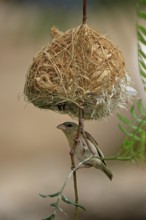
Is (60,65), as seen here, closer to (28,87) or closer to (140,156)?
(28,87)

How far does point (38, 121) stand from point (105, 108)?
3.24 m

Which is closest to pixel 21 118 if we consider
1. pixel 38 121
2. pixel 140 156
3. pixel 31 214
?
pixel 38 121

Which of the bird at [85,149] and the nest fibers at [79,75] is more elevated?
the nest fibers at [79,75]

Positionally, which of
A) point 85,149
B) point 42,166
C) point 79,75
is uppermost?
point 79,75

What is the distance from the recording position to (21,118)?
16.1 ft

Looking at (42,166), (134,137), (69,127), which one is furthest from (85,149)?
(42,166)

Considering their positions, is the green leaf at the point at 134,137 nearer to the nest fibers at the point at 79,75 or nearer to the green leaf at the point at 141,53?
the green leaf at the point at 141,53

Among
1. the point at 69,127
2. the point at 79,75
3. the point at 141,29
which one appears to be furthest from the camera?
the point at 69,127

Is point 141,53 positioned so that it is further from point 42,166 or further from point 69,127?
point 42,166

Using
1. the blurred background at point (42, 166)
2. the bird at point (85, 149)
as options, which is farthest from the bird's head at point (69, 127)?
the blurred background at point (42, 166)

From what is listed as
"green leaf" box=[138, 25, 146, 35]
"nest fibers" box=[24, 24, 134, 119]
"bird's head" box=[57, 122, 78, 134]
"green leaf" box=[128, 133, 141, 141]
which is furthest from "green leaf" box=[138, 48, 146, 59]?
"bird's head" box=[57, 122, 78, 134]

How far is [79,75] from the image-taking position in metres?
1.58

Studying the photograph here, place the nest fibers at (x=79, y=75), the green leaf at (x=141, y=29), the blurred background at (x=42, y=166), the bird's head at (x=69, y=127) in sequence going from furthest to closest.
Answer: the blurred background at (x=42, y=166)
the bird's head at (x=69, y=127)
the nest fibers at (x=79, y=75)
the green leaf at (x=141, y=29)

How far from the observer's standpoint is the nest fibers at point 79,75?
1.57 metres
